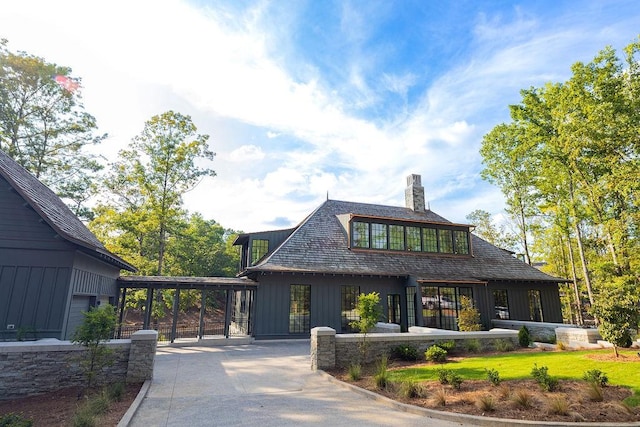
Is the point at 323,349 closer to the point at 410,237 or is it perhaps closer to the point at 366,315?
the point at 366,315

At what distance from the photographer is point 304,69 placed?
38.3ft

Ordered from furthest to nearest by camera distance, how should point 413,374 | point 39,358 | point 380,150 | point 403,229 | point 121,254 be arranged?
point 121,254 → point 403,229 → point 380,150 → point 413,374 → point 39,358

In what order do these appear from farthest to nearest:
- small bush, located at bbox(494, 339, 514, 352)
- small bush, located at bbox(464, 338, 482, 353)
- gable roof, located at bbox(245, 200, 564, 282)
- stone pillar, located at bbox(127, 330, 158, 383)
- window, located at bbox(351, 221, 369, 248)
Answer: window, located at bbox(351, 221, 369, 248)
gable roof, located at bbox(245, 200, 564, 282)
small bush, located at bbox(494, 339, 514, 352)
small bush, located at bbox(464, 338, 482, 353)
stone pillar, located at bbox(127, 330, 158, 383)

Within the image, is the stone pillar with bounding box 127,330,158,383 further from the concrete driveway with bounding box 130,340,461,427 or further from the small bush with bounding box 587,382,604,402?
the small bush with bounding box 587,382,604,402

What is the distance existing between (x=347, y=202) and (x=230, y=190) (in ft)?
28.6

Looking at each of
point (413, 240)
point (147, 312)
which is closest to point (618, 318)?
point (413, 240)

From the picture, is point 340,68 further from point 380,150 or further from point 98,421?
point 98,421

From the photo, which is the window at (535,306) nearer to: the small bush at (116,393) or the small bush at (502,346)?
the small bush at (502,346)

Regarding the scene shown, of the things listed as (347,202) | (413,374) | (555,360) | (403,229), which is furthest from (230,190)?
(555,360)

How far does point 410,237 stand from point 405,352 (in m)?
10.8

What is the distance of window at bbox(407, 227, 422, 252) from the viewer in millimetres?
20125

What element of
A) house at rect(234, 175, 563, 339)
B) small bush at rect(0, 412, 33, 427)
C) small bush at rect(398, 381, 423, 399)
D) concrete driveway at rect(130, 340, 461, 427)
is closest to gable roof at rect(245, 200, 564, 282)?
house at rect(234, 175, 563, 339)

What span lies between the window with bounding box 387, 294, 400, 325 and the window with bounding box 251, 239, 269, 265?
25.3ft

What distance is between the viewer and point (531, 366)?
857 cm
